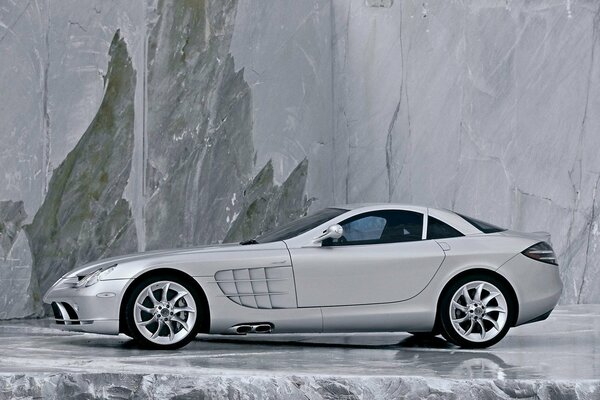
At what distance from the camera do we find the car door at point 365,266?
9.47 metres

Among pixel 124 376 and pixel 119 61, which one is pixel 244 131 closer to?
pixel 119 61

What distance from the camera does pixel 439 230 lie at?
32.5ft

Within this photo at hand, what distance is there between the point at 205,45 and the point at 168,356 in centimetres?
636

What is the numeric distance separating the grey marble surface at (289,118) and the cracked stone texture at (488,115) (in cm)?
2

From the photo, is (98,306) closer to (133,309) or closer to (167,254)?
(133,309)

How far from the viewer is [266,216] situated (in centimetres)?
1540

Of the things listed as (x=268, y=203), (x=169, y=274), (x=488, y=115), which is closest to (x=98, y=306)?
(x=169, y=274)

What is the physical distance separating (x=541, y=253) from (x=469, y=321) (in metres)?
0.84

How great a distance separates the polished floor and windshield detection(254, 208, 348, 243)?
90 centimetres

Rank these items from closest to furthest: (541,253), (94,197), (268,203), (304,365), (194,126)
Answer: (304,365), (541,253), (94,197), (194,126), (268,203)

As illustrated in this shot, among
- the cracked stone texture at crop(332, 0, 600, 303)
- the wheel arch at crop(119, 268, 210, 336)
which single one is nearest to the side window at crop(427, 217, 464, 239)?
the wheel arch at crop(119, 268, 210, 336)

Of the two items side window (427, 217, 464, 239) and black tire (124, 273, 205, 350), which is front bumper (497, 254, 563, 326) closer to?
side window (427, 217, 464, 239)

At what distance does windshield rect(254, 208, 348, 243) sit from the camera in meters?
9.77

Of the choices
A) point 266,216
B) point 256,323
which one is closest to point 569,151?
point 266,216
